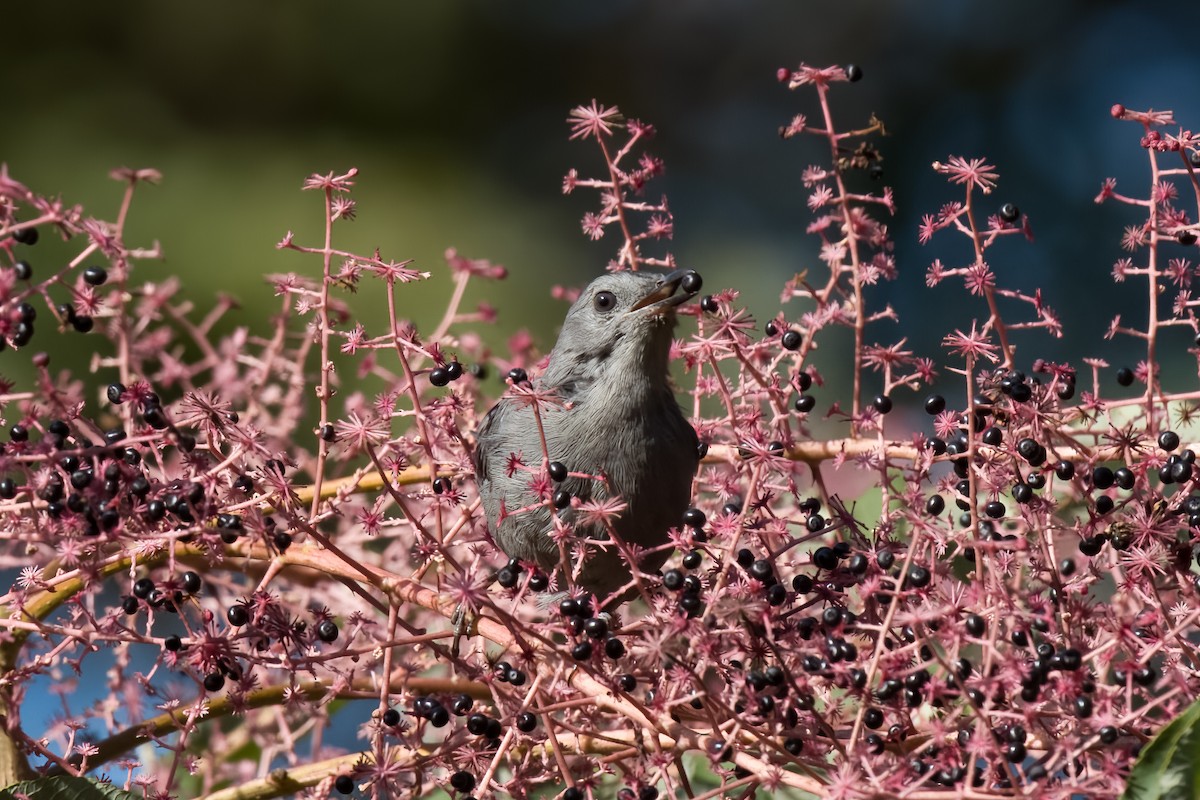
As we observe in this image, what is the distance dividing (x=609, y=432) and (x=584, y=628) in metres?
0.90

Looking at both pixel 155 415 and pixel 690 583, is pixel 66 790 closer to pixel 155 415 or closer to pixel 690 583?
pixel 155 415

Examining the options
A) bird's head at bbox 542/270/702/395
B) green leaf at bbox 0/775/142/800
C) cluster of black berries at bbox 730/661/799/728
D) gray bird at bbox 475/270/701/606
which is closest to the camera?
cluster of black berries at bbox 730/661/799/728

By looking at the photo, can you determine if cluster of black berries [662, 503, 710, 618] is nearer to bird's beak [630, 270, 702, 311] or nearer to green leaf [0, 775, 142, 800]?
bird's beak [630, 270, 702, 311]

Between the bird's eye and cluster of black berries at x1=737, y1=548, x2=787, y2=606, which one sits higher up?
the bird's eye

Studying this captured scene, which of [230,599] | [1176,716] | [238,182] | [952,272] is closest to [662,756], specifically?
[1176,716]

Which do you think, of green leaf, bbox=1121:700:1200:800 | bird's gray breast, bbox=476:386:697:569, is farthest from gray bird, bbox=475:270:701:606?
green leaf, bbox=1121:700:1200:800

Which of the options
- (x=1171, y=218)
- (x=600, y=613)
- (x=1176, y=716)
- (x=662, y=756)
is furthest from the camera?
(x=1171, y=218)

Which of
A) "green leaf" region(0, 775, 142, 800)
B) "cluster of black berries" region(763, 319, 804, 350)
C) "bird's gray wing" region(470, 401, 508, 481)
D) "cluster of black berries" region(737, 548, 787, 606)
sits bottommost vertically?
"green leaf" region(0, 775, 142, 800)

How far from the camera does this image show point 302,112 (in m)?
5.99

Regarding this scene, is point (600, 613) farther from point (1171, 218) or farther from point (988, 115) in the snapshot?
point (988, 115)

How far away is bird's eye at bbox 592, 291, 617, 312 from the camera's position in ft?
7.94

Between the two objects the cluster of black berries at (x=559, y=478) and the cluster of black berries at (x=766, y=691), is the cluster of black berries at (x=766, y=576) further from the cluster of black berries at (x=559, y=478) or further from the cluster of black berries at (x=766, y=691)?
the cluster of black berries at (x=559, y=478)

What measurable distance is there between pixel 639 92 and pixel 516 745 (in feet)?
21.5

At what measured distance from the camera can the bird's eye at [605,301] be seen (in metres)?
2.42
